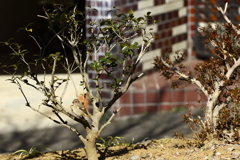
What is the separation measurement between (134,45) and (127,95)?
141 inches

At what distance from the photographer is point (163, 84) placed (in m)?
7.59

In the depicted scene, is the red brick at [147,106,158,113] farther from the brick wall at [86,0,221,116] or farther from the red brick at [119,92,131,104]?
the red brick at [119,92,131,104]

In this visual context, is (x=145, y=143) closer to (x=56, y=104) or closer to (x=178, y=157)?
(x=178, y=157)

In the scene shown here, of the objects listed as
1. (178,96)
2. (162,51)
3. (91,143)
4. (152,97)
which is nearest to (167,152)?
(91,143)

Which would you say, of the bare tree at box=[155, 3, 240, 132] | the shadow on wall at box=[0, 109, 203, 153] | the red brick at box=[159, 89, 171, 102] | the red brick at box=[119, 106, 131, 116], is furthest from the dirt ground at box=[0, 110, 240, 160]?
the bare tree at box=[155, 3, 240, 132]

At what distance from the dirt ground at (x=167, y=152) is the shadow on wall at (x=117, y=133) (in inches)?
46.6

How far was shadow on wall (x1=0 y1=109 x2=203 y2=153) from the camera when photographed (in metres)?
6.36

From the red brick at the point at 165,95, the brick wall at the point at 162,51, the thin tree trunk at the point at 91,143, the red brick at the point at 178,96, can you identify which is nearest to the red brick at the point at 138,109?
the brick wall at the point at 162,51

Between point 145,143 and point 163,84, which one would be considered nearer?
point 145,143

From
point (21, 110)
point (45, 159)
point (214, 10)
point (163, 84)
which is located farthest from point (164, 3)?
point (45, 159)

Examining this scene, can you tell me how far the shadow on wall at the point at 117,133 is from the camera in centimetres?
636

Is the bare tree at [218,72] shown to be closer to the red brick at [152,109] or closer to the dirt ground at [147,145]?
the dirt ground at [147,145]

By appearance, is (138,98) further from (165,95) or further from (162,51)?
(162,51)

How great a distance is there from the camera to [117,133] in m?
6.71
